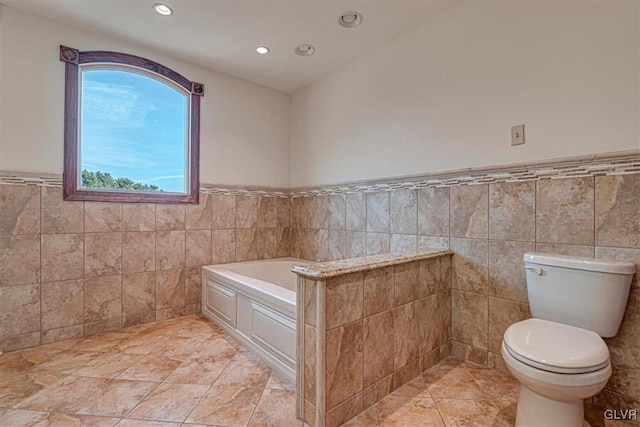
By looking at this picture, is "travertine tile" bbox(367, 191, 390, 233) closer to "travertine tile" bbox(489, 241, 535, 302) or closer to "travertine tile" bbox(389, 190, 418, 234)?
"travertine tile" bbox(389, 190, 418, 234)

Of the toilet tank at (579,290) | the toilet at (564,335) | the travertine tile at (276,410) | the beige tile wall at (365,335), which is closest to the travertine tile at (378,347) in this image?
the beige tile wall at (365,335)

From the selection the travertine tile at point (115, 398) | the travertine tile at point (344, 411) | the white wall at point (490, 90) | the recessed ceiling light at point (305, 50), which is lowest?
the travertine tile at point (115, 398)

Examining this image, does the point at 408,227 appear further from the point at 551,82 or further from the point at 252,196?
the point at 252,196

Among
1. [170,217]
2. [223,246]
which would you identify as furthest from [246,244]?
[170,217]

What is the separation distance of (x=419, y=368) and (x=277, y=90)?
3.16 metres

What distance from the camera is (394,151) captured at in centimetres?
258

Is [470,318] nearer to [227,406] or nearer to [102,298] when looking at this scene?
[227,406]

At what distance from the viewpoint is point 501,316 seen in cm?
197

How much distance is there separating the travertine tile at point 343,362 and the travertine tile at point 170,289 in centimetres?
203

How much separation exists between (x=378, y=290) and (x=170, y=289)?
2128 mm

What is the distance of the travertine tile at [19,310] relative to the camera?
2168 mm

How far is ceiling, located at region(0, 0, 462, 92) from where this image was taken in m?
2.14

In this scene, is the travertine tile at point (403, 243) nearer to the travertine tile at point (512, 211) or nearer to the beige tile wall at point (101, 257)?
the travertine tile at point (512, 211)

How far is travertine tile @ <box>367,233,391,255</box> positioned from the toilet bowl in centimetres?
120
